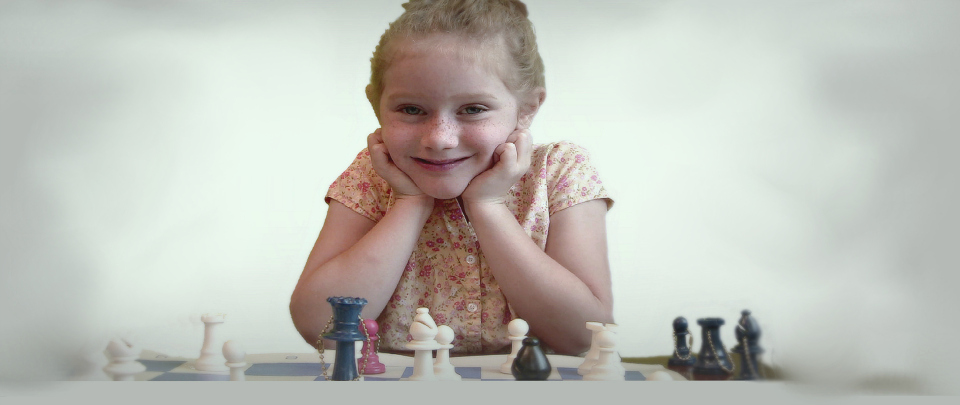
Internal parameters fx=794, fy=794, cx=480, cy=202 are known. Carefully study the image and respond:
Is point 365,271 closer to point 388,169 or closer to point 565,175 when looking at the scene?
point 388,169

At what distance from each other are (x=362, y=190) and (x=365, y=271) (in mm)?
198

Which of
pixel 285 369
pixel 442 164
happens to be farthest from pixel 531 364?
pixel 442 164

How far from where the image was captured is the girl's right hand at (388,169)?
1.23 m

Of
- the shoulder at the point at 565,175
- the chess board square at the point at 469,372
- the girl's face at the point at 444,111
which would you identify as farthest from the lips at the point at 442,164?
the chess board square at the point at 469,372

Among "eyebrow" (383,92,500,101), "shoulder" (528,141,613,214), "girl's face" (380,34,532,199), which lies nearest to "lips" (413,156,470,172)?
"girl's face" (380,34,532,199)

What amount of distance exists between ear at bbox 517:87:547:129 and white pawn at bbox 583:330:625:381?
44 centimetres

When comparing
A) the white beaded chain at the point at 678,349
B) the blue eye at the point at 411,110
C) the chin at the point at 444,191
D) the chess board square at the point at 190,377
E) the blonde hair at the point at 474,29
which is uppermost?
the blonde hair at the point at 474,29

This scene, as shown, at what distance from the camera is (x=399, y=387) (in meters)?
0.80

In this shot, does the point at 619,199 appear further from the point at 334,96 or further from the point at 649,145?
the point at 334,96

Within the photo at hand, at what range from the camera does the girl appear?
114 cm

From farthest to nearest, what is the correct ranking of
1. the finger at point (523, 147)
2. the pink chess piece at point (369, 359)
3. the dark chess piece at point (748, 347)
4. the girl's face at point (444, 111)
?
the finger at point (523, 147)
the girl's face at point (444, 111)
the pink chess piece at point (369, 359)
the dark chess piece at point (748, 347)

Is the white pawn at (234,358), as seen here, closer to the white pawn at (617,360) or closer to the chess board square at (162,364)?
the chess board square at (162,364)

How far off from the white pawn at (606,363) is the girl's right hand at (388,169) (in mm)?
428

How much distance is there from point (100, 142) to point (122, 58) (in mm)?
113
